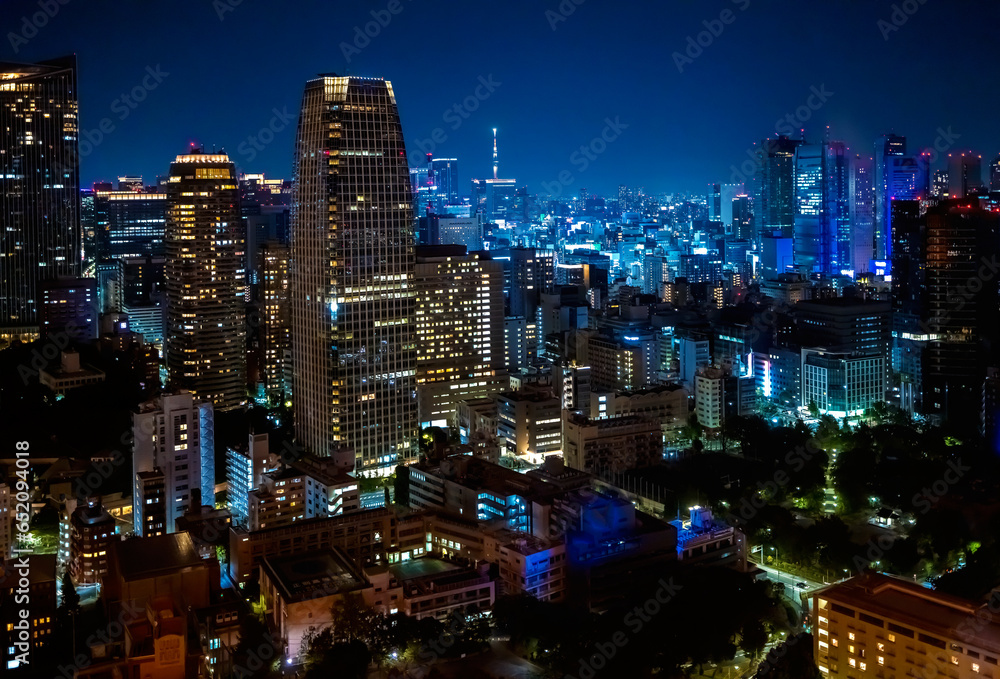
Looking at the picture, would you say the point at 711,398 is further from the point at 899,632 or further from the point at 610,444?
the point at 899,632

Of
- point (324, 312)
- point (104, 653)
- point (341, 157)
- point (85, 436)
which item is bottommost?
point (104, 653)

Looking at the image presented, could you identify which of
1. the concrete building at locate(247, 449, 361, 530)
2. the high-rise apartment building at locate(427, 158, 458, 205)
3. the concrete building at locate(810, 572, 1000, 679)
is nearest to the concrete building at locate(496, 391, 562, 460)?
the concrete building at locate(247, 449, 361, 530)

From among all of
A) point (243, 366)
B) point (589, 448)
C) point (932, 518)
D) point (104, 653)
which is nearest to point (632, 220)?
point (243, 366)

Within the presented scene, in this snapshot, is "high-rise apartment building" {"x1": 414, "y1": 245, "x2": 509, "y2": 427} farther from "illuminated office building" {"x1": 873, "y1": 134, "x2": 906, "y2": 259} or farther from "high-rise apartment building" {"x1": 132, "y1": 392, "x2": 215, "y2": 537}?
"illuminated office building" {"x1": 873, "y1": 134, "x2": 906, "y2": 259}

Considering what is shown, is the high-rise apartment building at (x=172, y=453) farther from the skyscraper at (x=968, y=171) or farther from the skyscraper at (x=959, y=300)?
the skyscraper at (x=968, y=171)

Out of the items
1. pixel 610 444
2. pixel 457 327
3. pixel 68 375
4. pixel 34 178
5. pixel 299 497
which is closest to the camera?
pixel 299 497

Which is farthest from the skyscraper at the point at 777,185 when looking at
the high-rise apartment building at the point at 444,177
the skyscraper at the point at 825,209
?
the high-rise apartment building at the point at 444,177

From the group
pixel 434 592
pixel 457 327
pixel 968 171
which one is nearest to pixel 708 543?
pixel 434 592

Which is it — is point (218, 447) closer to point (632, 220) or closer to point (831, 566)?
point (831, 566)
